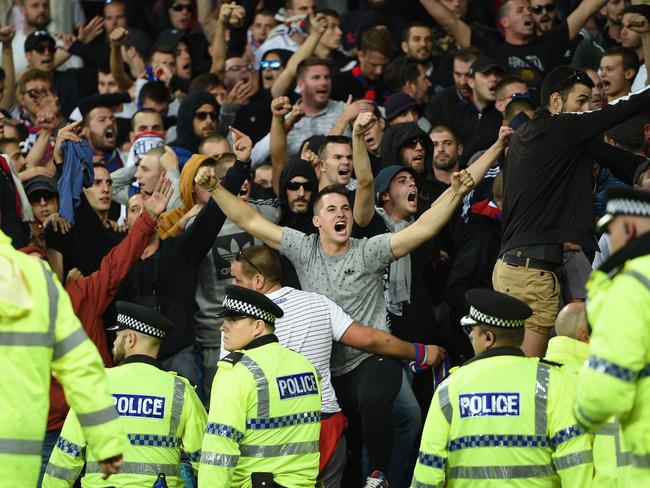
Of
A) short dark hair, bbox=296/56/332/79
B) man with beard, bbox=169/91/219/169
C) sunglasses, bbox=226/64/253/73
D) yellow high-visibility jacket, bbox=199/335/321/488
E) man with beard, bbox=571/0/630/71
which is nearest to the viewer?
yellow high-visibility jacket, bbox=199/335/321/488

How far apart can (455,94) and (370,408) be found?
484 centimetres

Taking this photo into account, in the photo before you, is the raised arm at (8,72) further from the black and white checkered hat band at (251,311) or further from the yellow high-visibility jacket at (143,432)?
the black and white checkered hat band at (251,311)

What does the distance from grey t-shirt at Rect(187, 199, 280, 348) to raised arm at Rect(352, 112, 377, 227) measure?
38.4 inches

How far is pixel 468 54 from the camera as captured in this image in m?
13.5

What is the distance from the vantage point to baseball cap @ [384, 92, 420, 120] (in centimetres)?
1258

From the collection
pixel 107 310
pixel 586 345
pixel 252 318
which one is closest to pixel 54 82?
pixel 107 310

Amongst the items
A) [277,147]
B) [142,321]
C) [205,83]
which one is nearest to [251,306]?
[142,321]

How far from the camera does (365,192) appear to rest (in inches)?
401

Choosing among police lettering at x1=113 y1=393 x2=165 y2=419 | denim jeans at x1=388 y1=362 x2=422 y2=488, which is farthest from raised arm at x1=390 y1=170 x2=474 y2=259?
police lettering at x1=113 y1=393 x2=165 y2=419

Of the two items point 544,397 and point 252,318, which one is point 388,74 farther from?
point 544,397

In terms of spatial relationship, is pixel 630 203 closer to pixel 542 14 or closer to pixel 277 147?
pixel 277 147

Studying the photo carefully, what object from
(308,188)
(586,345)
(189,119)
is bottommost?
(586,345)

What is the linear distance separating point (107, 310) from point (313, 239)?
5.86 ft

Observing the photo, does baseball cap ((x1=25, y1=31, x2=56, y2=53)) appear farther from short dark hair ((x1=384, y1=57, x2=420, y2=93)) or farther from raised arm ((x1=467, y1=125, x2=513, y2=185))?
raised arm ((x1=467, y1=125, x2=513, y2=185))
